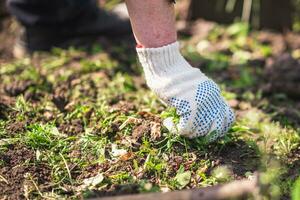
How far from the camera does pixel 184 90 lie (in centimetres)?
178

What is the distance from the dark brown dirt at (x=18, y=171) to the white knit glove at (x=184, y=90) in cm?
46

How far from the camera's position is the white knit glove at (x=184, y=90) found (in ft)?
5.82

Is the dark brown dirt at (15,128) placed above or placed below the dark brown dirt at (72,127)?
above

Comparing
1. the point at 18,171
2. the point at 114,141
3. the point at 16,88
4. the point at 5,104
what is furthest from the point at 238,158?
the point at 16,88

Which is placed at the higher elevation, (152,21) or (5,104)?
(152,21)

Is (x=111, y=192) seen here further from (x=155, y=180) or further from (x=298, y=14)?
(x=298, y=14)

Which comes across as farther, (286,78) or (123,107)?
(286,78)

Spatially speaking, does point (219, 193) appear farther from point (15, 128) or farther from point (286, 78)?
point (286, 78)

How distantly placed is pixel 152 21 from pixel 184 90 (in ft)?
0.82

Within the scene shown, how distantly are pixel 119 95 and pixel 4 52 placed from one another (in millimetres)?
985

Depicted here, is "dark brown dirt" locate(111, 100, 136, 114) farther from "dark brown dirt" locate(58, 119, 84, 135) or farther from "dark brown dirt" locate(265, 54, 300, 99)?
"dark brown dirt" locate(265, 54, 300, 99)

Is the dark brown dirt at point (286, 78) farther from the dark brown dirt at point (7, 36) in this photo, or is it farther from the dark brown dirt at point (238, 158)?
the dark brown dirt at point (7, 36)

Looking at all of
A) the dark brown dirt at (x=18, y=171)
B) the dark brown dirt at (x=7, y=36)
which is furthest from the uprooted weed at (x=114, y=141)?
the dark brown dirt at (x=7, y=36)

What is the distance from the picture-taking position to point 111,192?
151 centimetres
